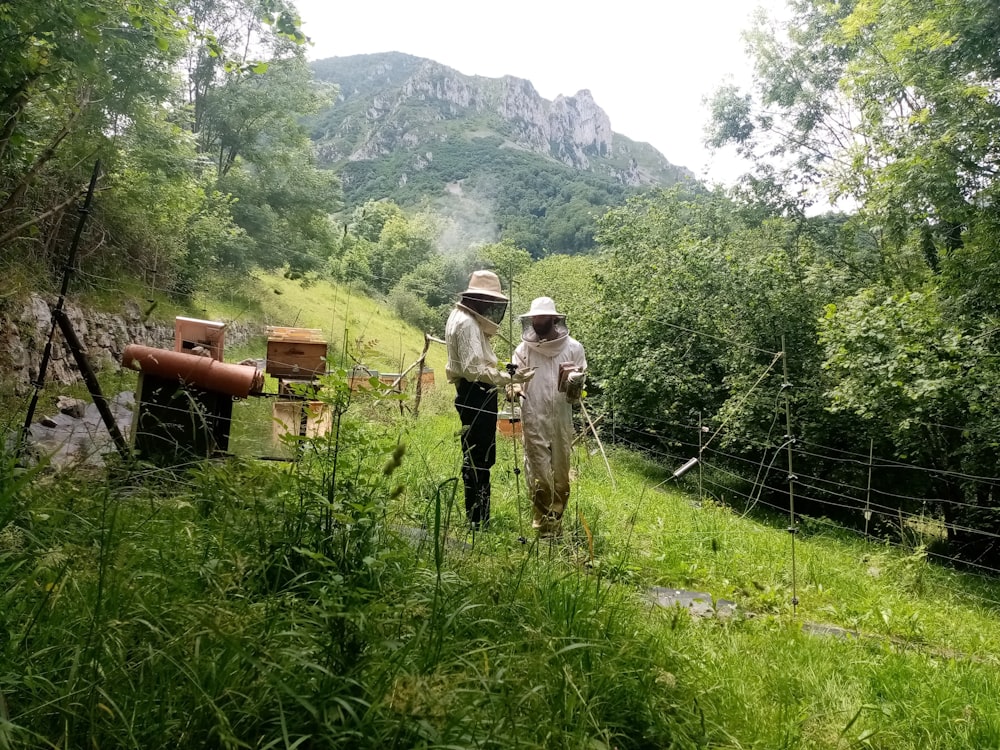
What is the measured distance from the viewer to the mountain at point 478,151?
5728cm

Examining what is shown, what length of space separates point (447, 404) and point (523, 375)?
845cm

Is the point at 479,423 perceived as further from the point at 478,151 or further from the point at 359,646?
the point at 478,151

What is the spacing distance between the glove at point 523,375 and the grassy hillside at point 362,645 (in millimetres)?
1339

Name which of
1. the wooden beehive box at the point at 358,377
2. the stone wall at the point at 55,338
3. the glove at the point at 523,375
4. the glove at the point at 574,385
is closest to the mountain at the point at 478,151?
the stone wall at the point at 55,338

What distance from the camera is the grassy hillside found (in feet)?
4.98

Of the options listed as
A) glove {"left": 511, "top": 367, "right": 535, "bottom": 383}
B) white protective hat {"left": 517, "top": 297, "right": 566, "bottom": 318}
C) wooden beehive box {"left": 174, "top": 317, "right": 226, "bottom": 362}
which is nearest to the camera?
glove {"left": 511, "top": 367, "right": 535, "bottom": 383}

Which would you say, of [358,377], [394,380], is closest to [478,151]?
[394,380]

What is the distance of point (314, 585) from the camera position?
2188mm

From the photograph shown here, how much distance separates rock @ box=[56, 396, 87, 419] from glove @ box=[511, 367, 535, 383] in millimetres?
4526

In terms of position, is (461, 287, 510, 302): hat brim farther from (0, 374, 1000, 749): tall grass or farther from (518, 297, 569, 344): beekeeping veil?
(0, 374, 1000, 749): tall grass

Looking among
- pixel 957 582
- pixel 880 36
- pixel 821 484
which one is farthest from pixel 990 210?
pixel 821 484

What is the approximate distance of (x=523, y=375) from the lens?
4527 mm

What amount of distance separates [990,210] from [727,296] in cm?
574

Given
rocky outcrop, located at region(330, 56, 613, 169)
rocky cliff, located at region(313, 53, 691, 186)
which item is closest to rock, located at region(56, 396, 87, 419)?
rocky cliff, located at region(313, 53, 691, 186)
